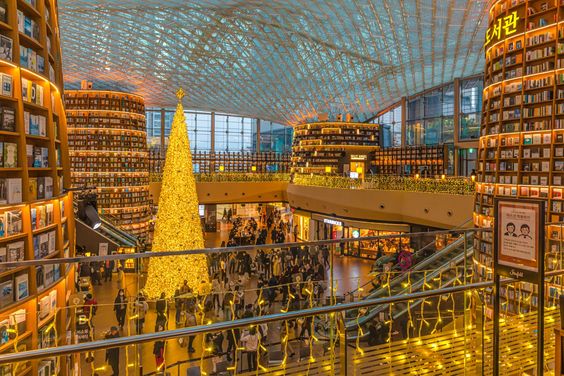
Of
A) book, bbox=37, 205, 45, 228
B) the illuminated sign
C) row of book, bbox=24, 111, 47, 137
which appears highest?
the illuminated sign

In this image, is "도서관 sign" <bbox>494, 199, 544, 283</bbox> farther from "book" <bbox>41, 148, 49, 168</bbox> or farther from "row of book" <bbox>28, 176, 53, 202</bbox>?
"book" <bbox>41, 148, 49, 168</bbox>

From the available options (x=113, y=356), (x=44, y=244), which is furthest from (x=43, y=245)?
(x=113, y=356)

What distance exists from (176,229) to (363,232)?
44.4ft

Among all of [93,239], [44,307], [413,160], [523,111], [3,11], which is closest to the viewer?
[3,11]

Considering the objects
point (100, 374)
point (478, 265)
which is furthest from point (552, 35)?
point (100, 374)

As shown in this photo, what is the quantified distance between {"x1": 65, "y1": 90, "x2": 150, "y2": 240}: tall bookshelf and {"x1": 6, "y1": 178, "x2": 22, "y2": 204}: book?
58.8 feet

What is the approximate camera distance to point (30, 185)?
494 centimetres

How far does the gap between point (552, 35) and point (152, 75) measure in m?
29.8

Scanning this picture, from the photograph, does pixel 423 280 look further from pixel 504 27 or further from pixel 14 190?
pixel 14 190

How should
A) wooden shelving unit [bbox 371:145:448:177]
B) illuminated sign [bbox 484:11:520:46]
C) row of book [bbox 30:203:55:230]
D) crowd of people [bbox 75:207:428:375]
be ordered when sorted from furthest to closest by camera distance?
1. wooden shelving unit [bbox 371:145:448:177]
2. illuminated sign [bbox 484:11:520:46]
3. crowd of people [bbox 75:207:428:375]
4. row of book [bbox 30:203:55:230]

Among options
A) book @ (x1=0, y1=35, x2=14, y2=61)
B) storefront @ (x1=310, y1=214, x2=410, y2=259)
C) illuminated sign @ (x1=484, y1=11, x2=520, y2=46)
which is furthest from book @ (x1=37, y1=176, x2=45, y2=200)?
storefront @ (x1=310, y1=214, x2=410, y2=259)

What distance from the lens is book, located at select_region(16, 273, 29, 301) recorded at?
4.61 metres

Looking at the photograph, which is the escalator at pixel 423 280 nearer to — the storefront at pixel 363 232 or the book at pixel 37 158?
the book at pixel 37 158

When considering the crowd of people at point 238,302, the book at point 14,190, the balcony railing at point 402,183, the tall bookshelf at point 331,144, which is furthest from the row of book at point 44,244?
the tall bookshelf at point 331,144
